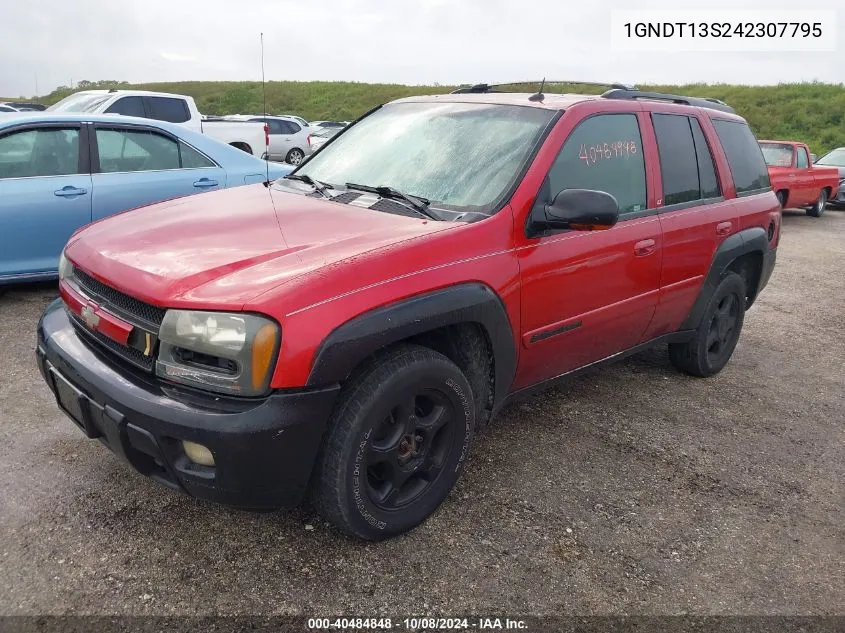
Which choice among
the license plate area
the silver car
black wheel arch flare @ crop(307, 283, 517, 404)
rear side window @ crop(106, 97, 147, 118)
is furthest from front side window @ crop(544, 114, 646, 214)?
the silver car

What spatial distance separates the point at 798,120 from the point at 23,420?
36747 millimetres

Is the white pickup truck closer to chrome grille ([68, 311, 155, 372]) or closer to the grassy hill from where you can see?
the grassy hill

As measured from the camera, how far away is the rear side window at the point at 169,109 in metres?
12.0

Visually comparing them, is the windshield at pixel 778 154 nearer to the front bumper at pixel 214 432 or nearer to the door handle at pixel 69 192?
the door handle at pixel 69 192

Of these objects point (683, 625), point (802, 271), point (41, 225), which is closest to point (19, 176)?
point (41, 225)

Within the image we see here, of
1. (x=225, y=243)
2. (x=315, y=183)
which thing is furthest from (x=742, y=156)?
(x=225, y=243)

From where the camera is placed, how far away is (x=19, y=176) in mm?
5191

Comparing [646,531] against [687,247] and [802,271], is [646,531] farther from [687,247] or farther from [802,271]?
[802,271]

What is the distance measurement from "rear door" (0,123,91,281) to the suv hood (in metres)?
2.43

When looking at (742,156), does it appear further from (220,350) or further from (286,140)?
→ (286,140)

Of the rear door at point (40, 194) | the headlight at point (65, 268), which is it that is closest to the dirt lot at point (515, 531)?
the headlight at point (65, 268)

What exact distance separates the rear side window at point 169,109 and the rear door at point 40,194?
23.3 ft

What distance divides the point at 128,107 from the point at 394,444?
11.0 metres

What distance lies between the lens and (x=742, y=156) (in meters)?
4.46
